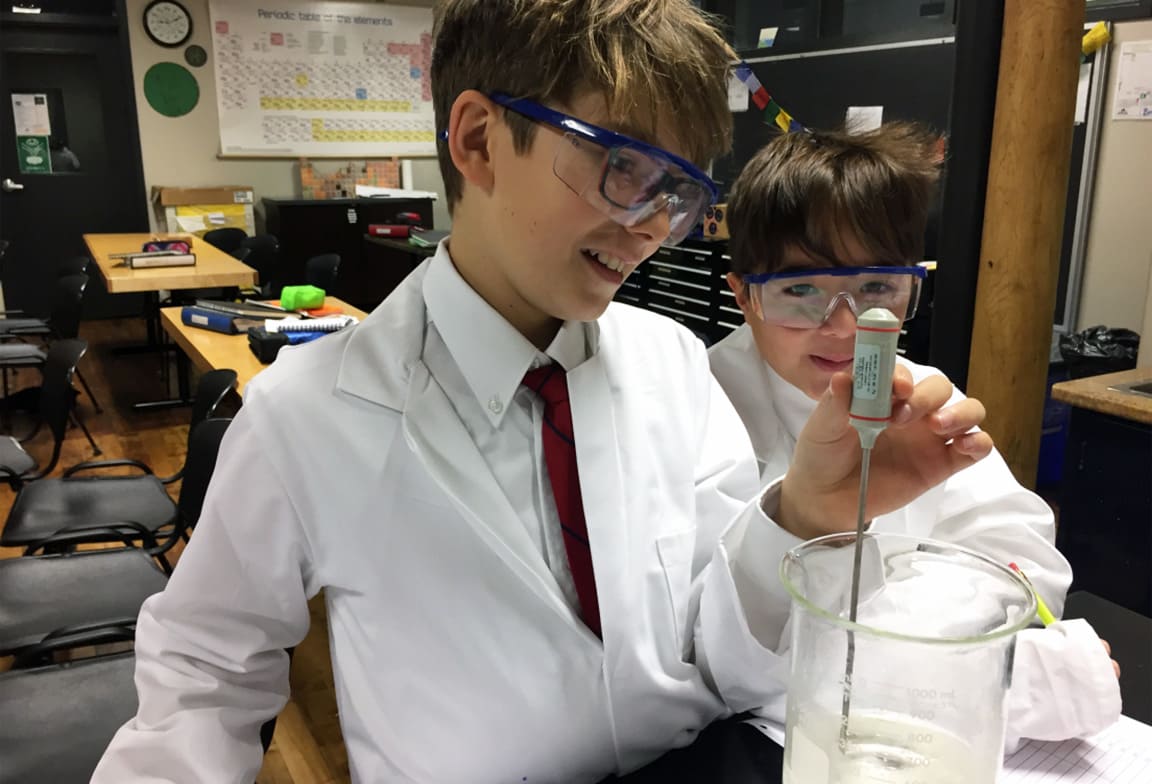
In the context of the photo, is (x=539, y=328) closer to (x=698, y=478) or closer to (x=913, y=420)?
(x=698, y=478)

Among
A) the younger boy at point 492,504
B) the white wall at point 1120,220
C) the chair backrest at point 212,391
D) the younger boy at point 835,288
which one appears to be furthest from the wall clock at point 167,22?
the younger boy at point 492,504

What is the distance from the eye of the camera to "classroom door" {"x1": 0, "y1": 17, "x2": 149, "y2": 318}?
6.97 meters

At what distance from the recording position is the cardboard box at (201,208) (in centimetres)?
719

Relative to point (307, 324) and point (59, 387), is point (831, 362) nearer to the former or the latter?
point (307, 324)

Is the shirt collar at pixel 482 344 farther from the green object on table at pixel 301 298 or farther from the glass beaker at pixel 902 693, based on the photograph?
the green object on table at pixel 301 298

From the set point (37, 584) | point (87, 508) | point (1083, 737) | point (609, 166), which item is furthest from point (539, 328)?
point (87, 508)

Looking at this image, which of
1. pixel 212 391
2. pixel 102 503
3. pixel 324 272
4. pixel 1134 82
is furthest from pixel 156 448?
pixel 1134 82

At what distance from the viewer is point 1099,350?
3.68m

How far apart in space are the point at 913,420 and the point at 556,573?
1.33 ft

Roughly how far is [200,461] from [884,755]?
1.95 m

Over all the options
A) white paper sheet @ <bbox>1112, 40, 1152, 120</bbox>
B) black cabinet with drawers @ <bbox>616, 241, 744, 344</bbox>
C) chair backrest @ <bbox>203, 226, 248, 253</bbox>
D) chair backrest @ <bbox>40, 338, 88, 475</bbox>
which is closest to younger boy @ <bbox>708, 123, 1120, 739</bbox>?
black cabinet with drawers @ <bbox>616, 241, 744, 344</bbox>

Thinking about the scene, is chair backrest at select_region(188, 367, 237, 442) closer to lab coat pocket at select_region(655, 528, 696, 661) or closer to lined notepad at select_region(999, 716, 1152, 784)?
lab coat pocket at select_region(655, 528, 696, 661)

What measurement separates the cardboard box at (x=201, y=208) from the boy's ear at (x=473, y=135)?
699 cm

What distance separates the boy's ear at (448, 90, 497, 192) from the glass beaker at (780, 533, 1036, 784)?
1.60ft
